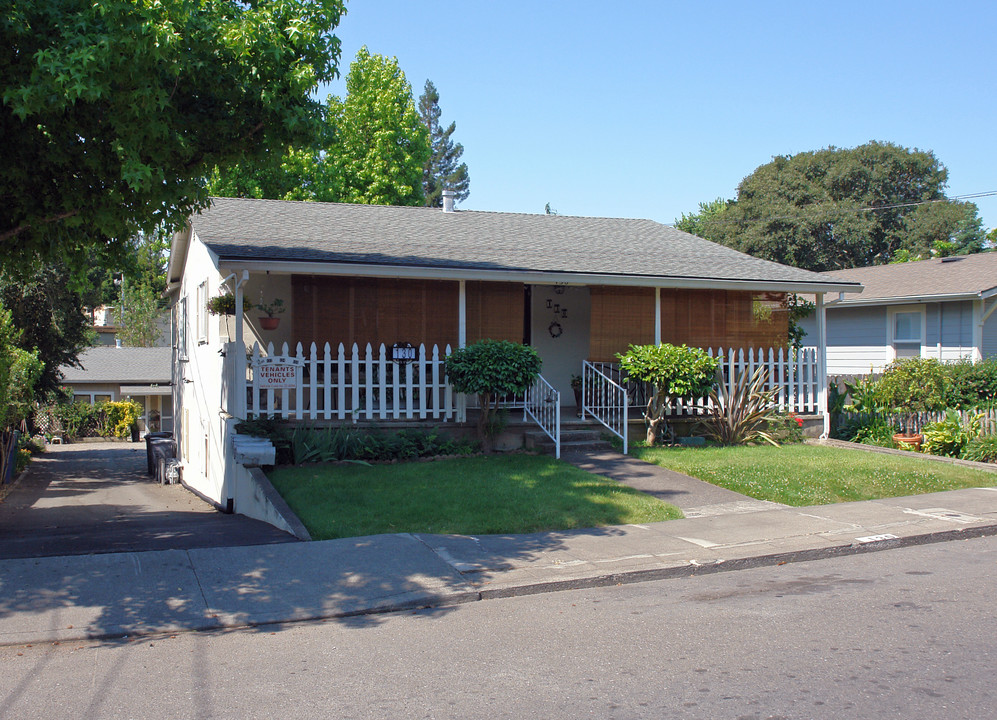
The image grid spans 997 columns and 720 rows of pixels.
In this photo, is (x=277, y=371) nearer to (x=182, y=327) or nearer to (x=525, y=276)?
(x=525, y=276)

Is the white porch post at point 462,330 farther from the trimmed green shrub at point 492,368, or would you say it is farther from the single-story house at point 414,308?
the trimmed green shrub at point 492,368

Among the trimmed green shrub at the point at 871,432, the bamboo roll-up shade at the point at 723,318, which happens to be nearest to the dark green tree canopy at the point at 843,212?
the bamboo roll-up shade at the point at 723,318

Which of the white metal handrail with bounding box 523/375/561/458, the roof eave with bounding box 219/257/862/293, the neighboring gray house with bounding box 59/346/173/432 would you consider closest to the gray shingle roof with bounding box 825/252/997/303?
the roof eave with bounding box 219/257/862/293

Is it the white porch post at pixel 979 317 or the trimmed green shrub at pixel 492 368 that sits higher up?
the white porch post at pixel 979 317

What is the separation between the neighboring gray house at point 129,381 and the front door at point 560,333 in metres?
31.9

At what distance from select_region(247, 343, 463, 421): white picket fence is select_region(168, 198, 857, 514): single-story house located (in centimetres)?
3

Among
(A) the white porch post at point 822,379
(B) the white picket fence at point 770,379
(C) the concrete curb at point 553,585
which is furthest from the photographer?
(A) the white porch post at point 822,379

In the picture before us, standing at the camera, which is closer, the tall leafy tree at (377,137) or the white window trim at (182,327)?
the white window trim at (182,327)

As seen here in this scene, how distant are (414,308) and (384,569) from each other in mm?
7220

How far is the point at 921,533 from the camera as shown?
851 centimetres

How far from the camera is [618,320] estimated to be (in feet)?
48.5

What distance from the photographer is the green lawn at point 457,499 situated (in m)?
8.70

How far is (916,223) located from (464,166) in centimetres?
3105

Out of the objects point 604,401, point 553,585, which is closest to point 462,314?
point 604,401
